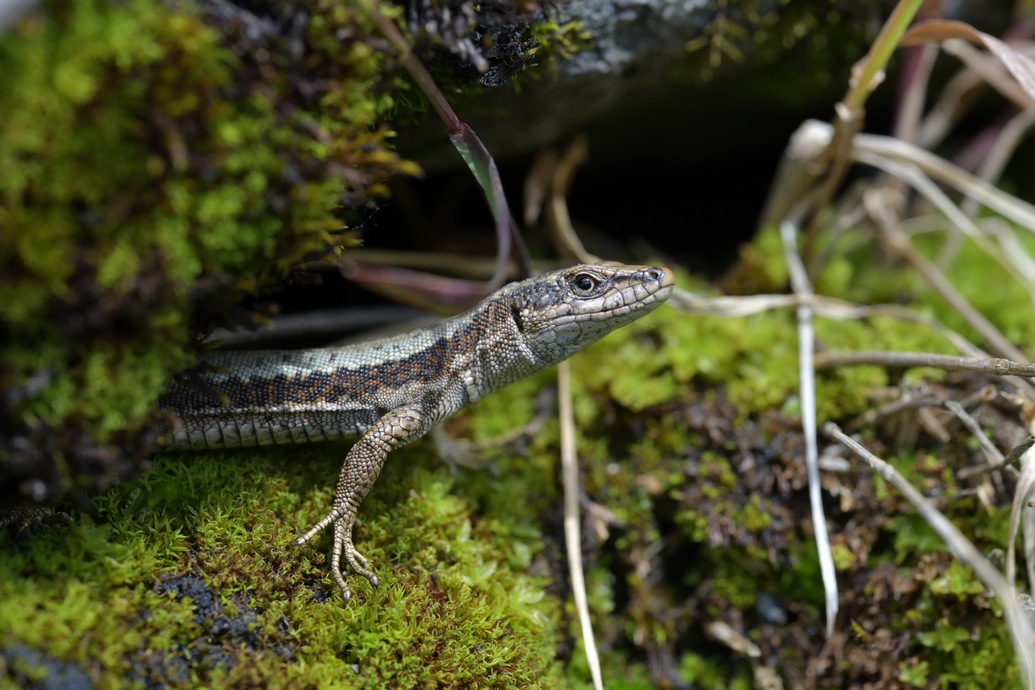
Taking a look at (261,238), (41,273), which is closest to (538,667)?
(261,238)

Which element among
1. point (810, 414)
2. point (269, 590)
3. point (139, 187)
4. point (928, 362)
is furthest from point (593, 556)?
point (139, 187)

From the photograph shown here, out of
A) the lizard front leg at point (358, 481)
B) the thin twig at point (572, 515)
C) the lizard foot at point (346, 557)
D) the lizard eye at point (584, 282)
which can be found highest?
the lizard eye at point (584, 282)

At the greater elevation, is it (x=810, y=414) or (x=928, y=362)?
(x=928, y=362)

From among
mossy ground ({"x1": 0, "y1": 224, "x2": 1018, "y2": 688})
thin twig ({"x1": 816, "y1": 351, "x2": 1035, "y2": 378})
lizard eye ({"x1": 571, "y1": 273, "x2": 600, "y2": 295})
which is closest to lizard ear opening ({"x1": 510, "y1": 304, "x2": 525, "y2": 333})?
lizard eye ({"x1": 571, "y1": 273, "x2": 600, "y2": 295})

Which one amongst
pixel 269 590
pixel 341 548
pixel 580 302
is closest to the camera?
pixel 269 590

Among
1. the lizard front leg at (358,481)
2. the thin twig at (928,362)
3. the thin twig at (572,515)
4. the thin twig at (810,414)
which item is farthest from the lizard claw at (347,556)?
the thin twig at (928,362)

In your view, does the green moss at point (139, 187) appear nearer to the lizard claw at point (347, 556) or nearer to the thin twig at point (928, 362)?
the lizard claw at point (347, 556)

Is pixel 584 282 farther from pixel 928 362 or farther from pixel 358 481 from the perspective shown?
pixel 928 362
